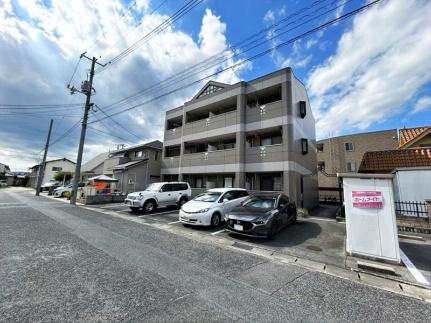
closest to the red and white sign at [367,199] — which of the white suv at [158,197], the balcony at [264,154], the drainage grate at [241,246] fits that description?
the drainage grate at [241,246]

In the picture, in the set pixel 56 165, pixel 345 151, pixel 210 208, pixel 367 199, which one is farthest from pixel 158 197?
pixel 56 165

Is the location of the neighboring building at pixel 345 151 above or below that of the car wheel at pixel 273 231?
above

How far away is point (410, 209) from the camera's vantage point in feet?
34.8

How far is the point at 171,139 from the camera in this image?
22141 millimetres

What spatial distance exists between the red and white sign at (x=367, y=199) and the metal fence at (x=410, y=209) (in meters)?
6.12

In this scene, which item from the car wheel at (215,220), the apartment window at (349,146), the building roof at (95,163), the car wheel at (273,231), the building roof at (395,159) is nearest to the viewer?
the car wheel at (273,231)

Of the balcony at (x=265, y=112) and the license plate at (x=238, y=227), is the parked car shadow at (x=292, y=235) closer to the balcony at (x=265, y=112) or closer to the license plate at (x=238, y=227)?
the license plate at (x=238, y=227)

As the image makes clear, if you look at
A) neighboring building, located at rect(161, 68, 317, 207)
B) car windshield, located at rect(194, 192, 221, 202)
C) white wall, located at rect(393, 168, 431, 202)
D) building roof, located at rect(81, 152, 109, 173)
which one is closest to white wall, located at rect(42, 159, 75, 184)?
building roof, located at rect(81, 152, 109, 173)

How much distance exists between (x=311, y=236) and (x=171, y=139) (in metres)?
17.4

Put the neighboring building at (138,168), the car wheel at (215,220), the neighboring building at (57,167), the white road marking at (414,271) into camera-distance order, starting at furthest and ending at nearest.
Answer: the neighboring building at (57,167) < the neighboring building at (138,168) < the car wheel at (215,220) < the white road marking at (414,271)

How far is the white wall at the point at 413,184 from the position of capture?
35.6ft

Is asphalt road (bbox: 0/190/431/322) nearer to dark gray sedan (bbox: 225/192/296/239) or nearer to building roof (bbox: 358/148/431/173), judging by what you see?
dark gray sedan (bbox: 225/192/296/239)

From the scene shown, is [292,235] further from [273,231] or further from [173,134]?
[173,134]

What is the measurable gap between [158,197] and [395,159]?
15953 mm
